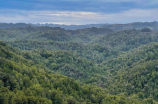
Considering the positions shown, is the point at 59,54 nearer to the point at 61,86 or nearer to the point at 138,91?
the point at 138,91

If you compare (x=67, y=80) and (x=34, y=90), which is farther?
(x=67, y=80)

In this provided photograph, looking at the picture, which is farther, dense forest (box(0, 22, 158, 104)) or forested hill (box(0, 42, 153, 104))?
dense forest (box(0, 22, 158, 104))

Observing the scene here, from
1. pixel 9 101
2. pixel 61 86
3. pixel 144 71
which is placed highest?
pixel 9 101

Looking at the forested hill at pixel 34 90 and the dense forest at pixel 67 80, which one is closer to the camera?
the forested hill at pixel 34 90

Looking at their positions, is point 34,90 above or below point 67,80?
above

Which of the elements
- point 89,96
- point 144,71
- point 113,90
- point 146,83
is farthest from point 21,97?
point 144,71

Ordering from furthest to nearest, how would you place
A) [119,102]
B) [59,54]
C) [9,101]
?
1. [59,54]
2. [119,102]
3. [9,101]

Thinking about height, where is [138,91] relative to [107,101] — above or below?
below

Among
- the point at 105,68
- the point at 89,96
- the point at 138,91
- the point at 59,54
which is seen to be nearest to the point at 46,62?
the point at 59,54

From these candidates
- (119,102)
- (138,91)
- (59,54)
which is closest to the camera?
(119,102)

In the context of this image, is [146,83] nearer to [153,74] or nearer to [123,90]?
[153,74]

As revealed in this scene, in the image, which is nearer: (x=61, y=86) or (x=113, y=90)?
(x=61, y=86)
